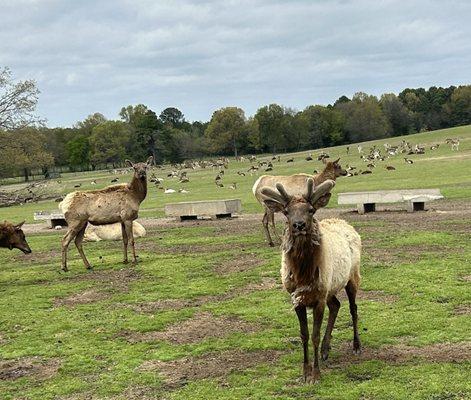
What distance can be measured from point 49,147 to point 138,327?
100159mm

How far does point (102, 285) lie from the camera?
12375mm

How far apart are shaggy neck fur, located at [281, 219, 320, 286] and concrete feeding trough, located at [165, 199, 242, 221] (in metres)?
17.0

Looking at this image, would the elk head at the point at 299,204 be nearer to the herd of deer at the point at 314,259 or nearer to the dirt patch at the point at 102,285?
the herd of deer at the point at 314,259

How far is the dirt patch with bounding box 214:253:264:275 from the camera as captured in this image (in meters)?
13.0

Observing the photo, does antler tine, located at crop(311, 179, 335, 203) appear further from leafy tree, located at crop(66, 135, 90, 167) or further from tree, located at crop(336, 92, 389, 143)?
tree, located at crop(336, 92, 389, 143)

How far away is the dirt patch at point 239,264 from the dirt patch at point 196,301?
1.61 meters

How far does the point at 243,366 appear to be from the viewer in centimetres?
707

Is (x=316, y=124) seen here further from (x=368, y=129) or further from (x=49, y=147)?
(x=49, y=147)

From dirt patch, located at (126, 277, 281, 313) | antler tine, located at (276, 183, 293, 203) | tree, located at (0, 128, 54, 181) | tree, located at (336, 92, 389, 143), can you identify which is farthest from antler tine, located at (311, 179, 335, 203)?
tree, located at (336, 92, 389, 143)

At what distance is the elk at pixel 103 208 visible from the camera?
14516 mm

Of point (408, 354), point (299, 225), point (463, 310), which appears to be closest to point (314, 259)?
point (299, 225)

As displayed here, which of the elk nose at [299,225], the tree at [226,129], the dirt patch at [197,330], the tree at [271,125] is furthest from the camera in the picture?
the tree at [271,125]

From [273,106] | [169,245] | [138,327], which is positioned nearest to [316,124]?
[273,106]

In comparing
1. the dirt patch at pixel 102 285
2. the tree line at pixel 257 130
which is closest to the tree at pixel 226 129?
the tree line at pixel 257 130
